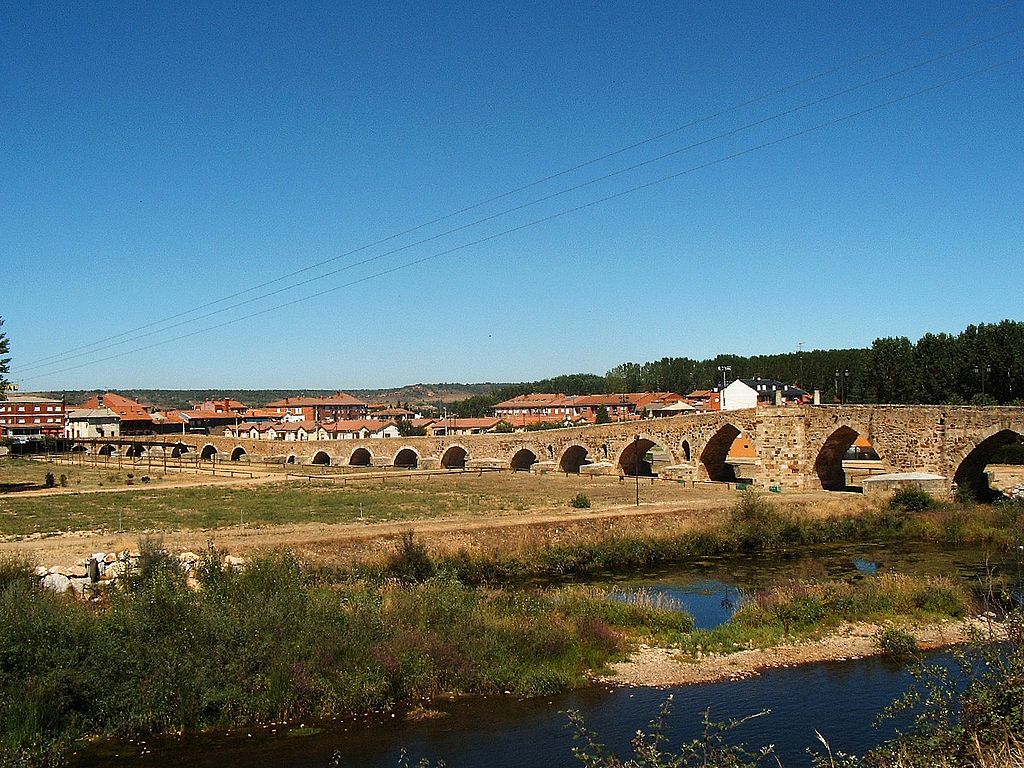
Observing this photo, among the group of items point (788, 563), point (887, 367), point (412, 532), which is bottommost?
point (788, 563)

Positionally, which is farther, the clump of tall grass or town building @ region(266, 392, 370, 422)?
town building @ region(266, 392, 370, 422)

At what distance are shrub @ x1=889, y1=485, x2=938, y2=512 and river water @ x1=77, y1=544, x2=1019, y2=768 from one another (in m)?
18.1

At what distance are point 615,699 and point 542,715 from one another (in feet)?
4.45

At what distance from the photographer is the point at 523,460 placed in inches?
2216

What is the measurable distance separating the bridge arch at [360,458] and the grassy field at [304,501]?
64.6 feet

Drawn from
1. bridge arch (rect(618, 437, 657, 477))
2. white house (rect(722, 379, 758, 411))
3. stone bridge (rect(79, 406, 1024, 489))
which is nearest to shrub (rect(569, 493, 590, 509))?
stone bridge (rect(79, 406, 1024, 489))

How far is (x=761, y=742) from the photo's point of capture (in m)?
12.6

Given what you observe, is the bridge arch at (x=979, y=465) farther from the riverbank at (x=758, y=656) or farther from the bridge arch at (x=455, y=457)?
the bridge arch at (x=455, y=457)

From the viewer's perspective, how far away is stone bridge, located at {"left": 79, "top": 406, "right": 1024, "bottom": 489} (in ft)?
114

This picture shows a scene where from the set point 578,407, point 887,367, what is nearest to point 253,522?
point 887,367

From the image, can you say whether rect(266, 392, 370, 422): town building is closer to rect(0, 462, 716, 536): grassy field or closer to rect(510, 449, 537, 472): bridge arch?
rect(510, 449, 537, 472): bridge arch

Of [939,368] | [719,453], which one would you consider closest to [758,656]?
[719,453]

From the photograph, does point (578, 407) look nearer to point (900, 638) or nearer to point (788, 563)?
point (788, 563)

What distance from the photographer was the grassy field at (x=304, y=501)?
96.4ft
